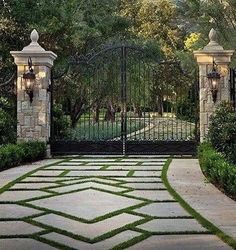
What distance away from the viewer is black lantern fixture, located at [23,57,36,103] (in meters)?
10.9

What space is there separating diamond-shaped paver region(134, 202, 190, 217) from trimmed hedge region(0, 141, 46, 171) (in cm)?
407

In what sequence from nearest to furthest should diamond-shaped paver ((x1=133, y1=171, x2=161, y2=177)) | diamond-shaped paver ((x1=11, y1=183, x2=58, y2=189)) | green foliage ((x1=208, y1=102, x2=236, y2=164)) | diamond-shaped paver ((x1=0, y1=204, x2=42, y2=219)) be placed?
diamond-shaped paver ((x1=0, y1=204, x2=42, y2=219)), diamond-shaped paver ((x1=11, y1=183, x2=58, y2=189)), diamond-shaped paver ((x1=133, y1=171, x2=161, y2=177)), green foliage ((x1=208, y1=102, x2=236, y2=164))

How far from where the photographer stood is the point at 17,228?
4.48m

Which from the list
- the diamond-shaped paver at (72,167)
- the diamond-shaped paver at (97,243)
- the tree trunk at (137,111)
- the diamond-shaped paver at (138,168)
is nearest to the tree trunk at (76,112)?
the tree trunk at (137,111)

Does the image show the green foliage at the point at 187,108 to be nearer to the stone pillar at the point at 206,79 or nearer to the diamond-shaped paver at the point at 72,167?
the stone pillar at the point at 206,79

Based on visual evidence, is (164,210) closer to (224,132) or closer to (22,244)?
(22,244)

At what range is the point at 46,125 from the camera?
11.3m

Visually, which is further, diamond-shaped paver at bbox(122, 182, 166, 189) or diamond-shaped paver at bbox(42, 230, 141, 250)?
diamond-shaped paver at bbox(122, 182, 166, 189)

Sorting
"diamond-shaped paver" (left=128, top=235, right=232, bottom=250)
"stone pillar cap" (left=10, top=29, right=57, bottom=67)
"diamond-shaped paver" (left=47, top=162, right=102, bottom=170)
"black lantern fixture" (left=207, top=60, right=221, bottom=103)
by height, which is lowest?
"diamond-shaped paver" (left=128, top=235, right=232, bottom=250)

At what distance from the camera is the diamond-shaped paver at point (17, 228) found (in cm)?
433

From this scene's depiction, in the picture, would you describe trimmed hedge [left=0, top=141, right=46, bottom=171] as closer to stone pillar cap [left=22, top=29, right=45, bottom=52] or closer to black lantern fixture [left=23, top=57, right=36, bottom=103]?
black lantern fixture [left=23, top=57, right=36, bottom=103]

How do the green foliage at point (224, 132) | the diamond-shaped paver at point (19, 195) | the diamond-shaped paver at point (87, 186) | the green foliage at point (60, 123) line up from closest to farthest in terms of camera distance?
the diamond-shaped paver at point (19, 195), the diamond-shaped paver at point (87, 186), the green foliage at point (224, 132), the green foliage at point (60, 123)

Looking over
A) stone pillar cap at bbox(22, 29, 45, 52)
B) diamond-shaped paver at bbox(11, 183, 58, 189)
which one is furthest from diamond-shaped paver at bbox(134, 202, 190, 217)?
stone pillar cap at bbox(22, 29, 45, 52)

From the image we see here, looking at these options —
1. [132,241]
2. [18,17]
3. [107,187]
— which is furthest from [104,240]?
[18,17]
